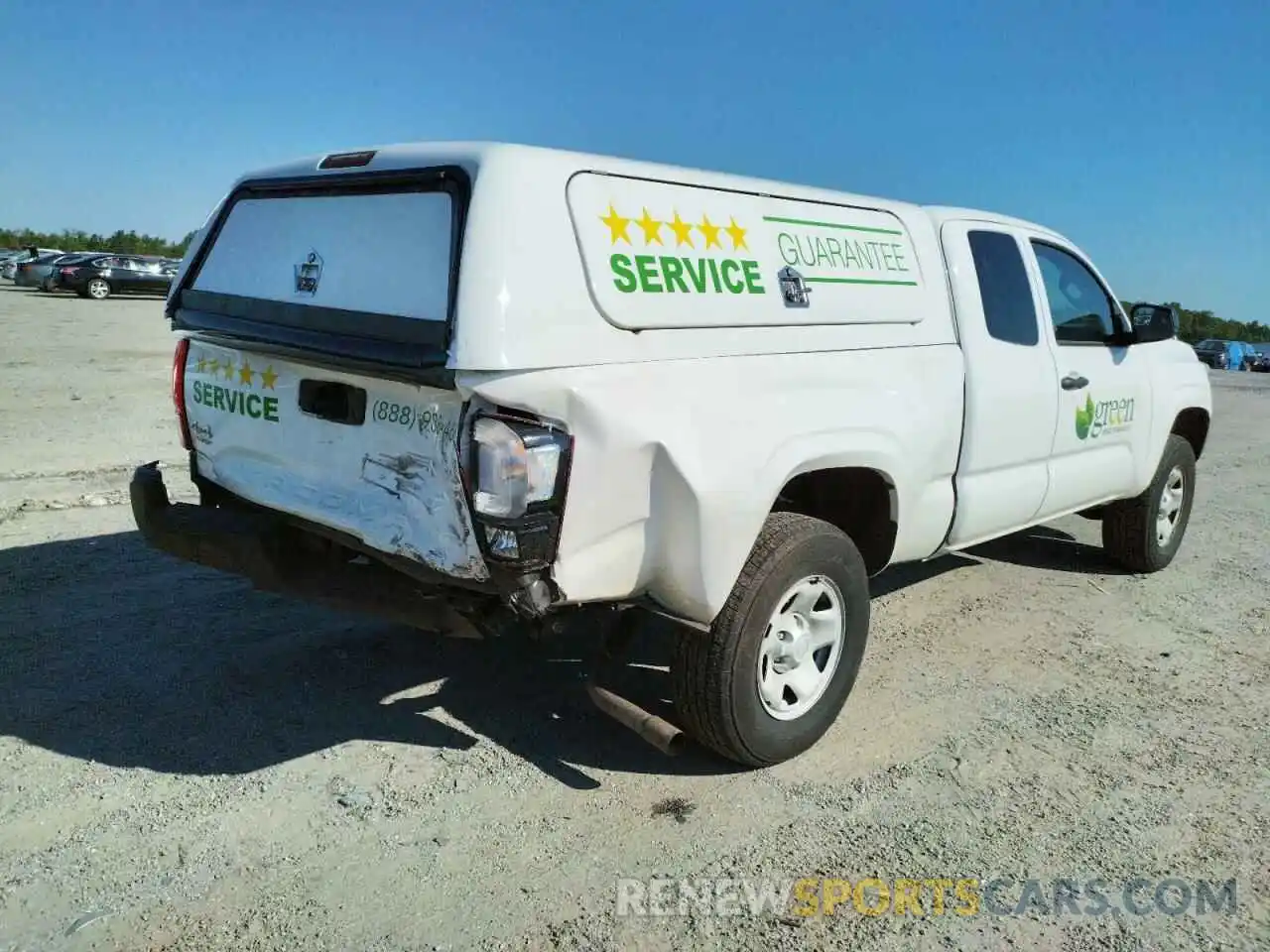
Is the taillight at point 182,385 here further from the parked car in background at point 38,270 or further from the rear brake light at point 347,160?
the parked car in background at point 38,270

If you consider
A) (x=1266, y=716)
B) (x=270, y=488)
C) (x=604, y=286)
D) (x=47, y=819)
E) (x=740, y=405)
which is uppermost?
(x=604, y=286)

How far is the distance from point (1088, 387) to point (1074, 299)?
0.49 m

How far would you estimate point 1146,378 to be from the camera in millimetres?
5891

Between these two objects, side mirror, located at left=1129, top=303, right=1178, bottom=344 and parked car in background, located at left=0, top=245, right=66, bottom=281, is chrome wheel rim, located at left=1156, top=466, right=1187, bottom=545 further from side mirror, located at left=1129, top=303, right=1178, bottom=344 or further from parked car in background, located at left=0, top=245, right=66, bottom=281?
parked car in background, located at left=0, top=245, right=66, bottom=281

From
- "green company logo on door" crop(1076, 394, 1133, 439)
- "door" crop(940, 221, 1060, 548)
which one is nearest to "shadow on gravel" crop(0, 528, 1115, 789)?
"door" crop(940, 221, 1060, 548)

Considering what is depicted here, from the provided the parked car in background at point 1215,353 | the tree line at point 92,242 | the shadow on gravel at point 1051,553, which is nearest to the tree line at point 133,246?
the tree line at point 92,242

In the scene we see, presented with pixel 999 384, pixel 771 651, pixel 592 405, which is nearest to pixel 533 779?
pixel 771 651

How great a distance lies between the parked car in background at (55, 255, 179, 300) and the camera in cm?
3133

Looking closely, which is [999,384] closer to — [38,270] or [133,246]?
[38,270]

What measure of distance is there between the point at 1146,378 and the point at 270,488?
4891 millimetres

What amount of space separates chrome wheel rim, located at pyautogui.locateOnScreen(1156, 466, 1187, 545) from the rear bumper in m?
4.95

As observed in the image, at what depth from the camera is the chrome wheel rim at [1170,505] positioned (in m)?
6.36

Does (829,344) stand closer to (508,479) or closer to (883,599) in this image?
(508,479)

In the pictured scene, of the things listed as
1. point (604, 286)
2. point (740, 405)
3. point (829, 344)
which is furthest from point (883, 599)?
point (604, 286)
